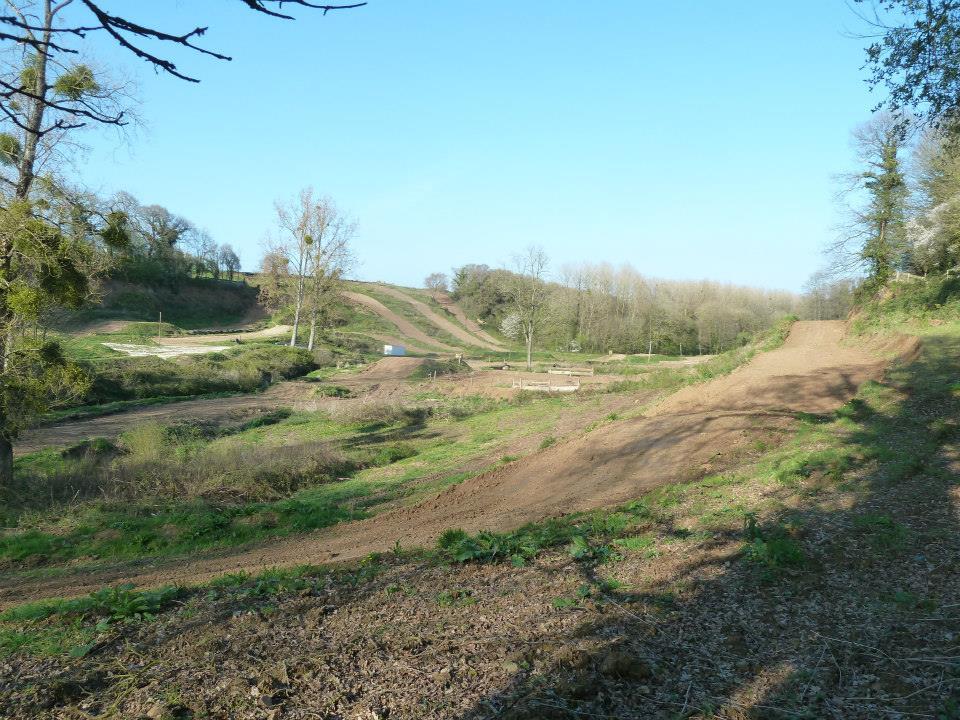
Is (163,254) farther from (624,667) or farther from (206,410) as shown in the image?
(624,667)

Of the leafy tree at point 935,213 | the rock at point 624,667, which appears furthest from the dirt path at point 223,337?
the rock at point 624,667

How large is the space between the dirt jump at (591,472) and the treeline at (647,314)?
43289mm

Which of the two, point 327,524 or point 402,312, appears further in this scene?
point 402,312

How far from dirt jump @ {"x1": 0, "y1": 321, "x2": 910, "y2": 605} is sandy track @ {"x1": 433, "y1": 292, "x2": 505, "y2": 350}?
5369 centimetres

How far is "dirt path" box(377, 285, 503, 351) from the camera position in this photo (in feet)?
235

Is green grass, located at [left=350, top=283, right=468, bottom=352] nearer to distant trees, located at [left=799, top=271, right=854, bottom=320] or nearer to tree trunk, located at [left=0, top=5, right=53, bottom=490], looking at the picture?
distant trees, located at [left=799, top=271, right=854, bottom=320]

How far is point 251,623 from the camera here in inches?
185

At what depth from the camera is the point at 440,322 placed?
79.9 m

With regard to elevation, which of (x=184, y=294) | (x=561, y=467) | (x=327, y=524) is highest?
(x=184, y=294)

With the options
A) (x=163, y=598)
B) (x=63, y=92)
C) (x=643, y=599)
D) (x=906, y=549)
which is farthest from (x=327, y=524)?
(x=63, y=92)

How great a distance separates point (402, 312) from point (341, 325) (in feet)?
44.2

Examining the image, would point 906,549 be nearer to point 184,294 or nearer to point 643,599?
point 643,599

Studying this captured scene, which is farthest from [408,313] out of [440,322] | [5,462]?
[5,462]

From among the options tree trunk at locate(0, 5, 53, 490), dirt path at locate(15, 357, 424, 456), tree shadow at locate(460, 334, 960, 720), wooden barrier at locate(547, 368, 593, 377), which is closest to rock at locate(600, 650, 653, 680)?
tree shadow at locate(460, 334, 960, 720)
